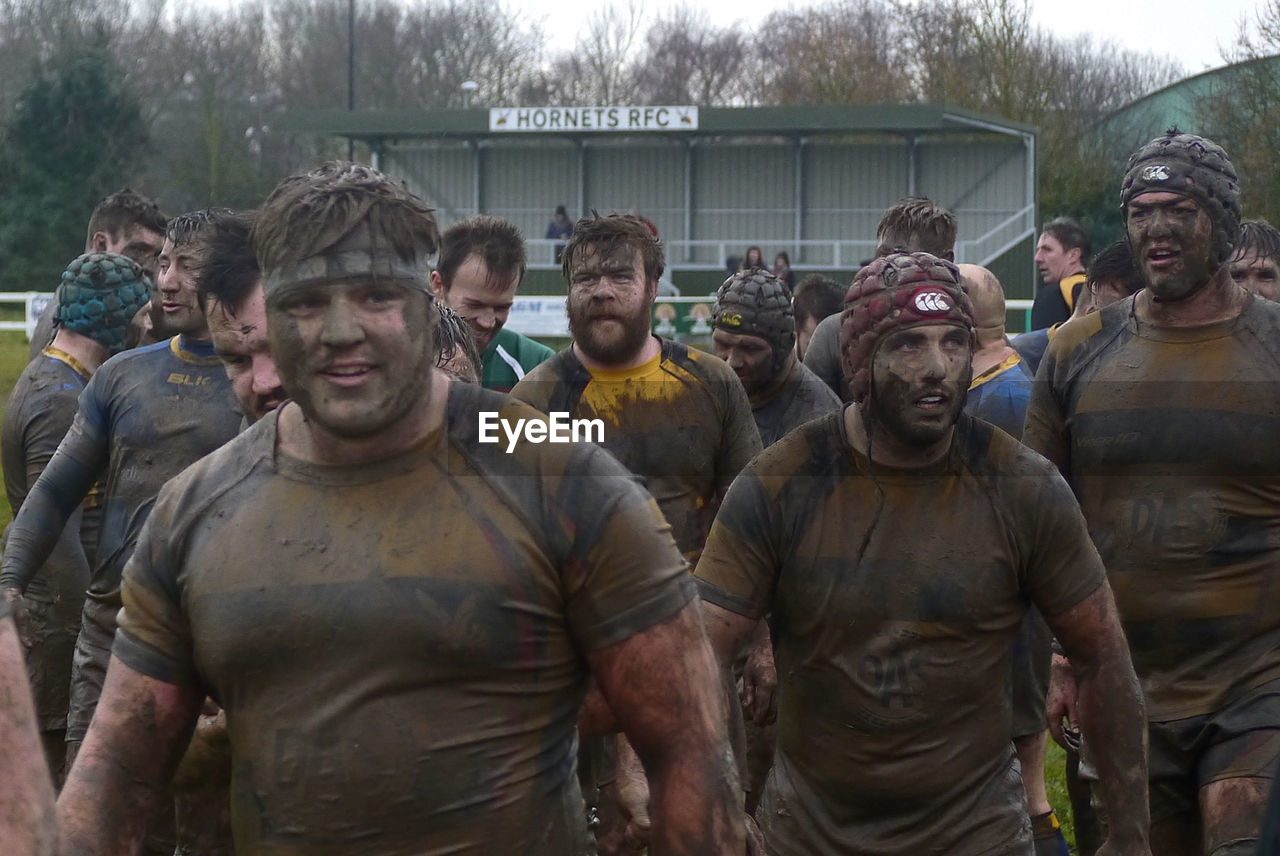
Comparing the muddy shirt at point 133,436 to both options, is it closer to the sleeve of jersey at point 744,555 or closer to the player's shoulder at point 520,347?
the player's shoulder at point 520,347

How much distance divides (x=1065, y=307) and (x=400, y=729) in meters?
8.75

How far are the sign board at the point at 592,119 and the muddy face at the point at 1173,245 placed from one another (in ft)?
125

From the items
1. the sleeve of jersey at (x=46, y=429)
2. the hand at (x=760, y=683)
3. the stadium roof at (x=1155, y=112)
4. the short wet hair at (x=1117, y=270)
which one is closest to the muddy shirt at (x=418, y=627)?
the hand at (x=760, y=683)

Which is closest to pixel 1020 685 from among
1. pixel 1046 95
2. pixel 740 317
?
pixel 740 317

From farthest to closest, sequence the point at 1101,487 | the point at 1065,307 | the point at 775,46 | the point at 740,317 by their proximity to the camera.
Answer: the point at 775,46 → the point at 1065,307 → the point at 740,317 → the point at 1101,487

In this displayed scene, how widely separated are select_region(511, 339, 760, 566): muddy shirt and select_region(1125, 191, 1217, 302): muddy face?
5.46 feet

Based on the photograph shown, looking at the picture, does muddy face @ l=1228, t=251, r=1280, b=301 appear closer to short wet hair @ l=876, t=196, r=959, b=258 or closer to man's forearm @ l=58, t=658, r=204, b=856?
short wet hair @ l=876, t=196, r=959, b=258

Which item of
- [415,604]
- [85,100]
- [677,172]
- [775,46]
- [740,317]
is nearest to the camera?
[415,604]

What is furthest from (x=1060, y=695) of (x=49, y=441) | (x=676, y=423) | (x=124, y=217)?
(x=124, y=217)

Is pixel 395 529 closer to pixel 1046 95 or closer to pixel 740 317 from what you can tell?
pixel 740 317

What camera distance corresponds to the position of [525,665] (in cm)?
288

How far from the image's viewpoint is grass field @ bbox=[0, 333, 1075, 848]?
807cm

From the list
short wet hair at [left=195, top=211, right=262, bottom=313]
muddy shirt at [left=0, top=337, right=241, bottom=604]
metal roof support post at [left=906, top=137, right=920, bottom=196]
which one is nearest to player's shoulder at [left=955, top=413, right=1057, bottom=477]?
short wet hair at [left=195, top=211, right=262, bottom=313]

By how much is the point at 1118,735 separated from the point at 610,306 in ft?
9.53
